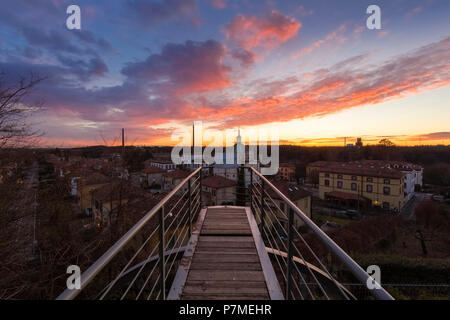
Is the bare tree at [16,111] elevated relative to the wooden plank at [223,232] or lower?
elevated

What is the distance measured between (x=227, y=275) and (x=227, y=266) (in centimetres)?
15

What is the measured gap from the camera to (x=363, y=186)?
74.2 feet

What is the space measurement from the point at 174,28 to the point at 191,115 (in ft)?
16.0

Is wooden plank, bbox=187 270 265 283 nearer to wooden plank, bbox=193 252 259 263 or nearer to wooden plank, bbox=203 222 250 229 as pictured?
wooden plank, bbox=193 252 259 263

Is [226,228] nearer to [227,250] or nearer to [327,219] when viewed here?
[227,250]

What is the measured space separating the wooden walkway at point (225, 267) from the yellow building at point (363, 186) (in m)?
23.3

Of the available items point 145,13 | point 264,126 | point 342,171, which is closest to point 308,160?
point 342,171

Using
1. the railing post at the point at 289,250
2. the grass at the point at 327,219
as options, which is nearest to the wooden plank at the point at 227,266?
the railing post at the point at 289,250

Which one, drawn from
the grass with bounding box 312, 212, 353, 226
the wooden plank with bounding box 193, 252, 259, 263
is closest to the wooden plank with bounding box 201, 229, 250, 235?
the wooden plank with bounding box 193, 252, 259, 263

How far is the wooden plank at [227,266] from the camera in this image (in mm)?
2145

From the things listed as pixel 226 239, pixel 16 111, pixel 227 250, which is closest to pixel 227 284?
pixel 227 250

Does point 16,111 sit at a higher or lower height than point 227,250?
higher

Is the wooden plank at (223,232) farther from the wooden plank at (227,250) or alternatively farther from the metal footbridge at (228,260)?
the wooden plank at (227,250)

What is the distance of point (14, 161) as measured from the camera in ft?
15.4
